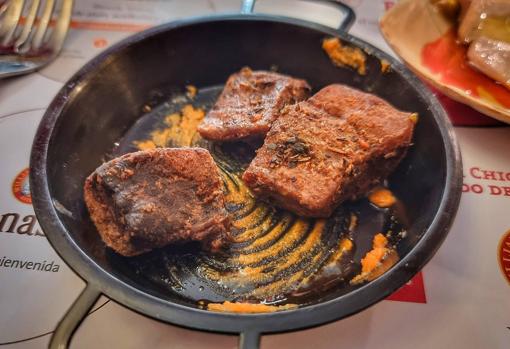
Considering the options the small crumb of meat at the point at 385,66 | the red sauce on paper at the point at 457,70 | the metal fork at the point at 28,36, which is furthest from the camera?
the metal fork at the point at 28,36

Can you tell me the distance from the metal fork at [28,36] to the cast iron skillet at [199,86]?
1.76 feet

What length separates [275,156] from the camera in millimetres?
1323

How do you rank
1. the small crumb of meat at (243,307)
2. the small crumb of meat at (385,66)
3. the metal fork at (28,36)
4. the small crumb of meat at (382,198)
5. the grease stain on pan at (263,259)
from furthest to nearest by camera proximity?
the metal fork at (28,36) → the small crumb of meat at (385,66) → the small crumb of meat at (382,198) → the grease stain on pan at (263,259) → the small crumb of meat at (243,307)

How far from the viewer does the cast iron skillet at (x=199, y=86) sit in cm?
92

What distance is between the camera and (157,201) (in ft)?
3.91

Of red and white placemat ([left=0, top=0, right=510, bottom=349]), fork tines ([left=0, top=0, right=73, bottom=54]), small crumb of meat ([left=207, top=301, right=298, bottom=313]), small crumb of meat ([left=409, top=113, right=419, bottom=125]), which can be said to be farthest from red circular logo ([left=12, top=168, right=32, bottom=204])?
small crumb of meat ([left=409, top=113, right=419, bottom=125])

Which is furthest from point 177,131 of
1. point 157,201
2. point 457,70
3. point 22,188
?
point 457,70

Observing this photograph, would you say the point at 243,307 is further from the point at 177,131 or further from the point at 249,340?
the point at 177,131

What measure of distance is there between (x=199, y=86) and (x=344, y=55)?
1.98 ft

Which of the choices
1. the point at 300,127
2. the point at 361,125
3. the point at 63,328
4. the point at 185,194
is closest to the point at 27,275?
the point at 63,328

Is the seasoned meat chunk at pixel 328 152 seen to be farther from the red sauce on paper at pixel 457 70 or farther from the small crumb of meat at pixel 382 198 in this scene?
the red sauce on paper at pixel 457 70

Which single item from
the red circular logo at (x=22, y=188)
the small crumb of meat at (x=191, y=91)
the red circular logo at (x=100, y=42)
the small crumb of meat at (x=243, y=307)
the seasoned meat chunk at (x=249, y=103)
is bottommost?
the red circular logo at (x=22, y=188)

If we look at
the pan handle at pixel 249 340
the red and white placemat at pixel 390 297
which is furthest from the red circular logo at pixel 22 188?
the pan handle at pixel 249 340

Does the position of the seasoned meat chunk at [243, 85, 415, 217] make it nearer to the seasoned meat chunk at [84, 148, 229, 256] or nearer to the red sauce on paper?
the seasoned meat chunk at [84, 148, 229, 256]
